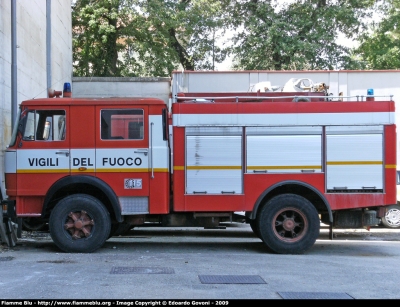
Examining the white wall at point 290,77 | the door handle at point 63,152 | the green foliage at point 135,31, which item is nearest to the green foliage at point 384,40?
the white wall at point 290,77

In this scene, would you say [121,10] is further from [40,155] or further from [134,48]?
[40,155]

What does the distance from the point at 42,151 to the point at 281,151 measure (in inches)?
165

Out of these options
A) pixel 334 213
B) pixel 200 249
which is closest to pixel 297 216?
pixel 334 213

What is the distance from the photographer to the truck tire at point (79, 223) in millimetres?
10102

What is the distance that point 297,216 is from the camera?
10.5 m

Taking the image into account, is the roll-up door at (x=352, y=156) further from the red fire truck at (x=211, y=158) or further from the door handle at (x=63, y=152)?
the door handle at (x=63, y=152)

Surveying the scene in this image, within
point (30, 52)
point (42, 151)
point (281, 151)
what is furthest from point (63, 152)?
point (30, 52)

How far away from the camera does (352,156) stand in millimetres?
10414

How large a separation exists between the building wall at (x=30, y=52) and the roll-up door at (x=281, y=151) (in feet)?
19.3

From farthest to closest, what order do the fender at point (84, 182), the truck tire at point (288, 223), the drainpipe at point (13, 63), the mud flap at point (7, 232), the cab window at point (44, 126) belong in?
the drainpipe at point (13, 63), the mud flap at point (7, 232), the truck tire at point (288, 223), the cab window at point (44, 126), the fender at point (84, 182)

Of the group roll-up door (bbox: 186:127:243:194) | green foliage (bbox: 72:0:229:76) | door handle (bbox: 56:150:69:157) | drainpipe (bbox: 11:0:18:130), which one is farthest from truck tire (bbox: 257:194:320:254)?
green foliage (bbox: 72:0:229:76)

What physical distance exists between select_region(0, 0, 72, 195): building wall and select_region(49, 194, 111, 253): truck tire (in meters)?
3.38

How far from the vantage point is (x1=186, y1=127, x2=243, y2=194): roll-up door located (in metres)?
10.3

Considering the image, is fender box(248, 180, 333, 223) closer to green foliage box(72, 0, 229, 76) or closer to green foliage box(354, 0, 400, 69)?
green foliage box(72, 0, 229, 76)
